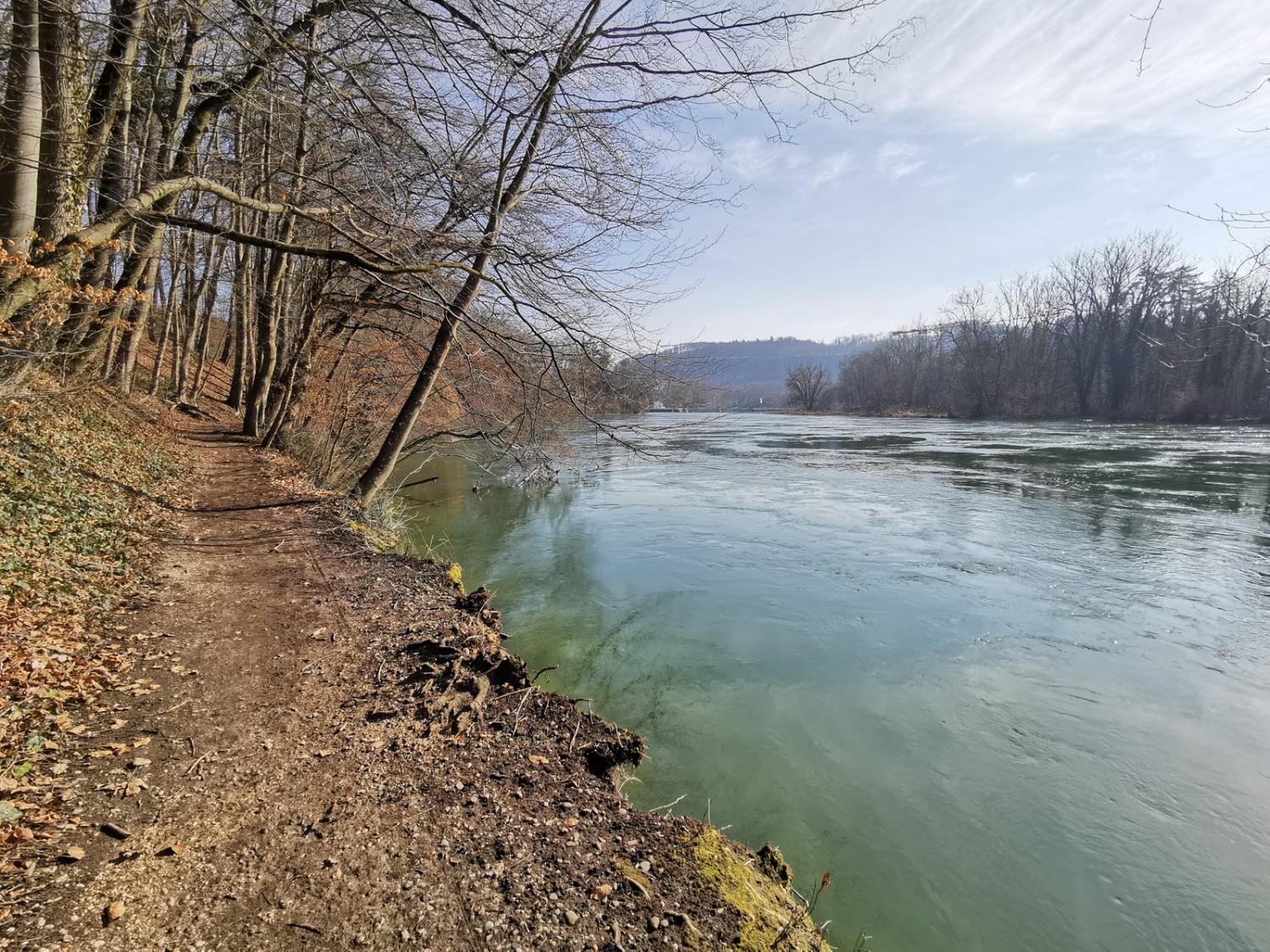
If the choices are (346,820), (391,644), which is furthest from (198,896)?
(391,644)

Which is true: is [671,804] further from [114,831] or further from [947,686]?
[947,686]

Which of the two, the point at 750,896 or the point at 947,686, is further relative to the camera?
the point at 947,686

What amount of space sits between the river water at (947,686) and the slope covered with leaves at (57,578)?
11.1 ft

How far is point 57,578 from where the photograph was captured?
4578 millimetres

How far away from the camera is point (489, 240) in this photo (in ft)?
18.4

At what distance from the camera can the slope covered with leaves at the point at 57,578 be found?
2842mm

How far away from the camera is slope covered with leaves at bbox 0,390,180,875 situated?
284cm

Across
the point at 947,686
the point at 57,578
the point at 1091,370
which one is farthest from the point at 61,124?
the point at 1091,370

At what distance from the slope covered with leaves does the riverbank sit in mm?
28

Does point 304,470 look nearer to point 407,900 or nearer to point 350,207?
point 350,207

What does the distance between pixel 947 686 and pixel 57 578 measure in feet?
25.9

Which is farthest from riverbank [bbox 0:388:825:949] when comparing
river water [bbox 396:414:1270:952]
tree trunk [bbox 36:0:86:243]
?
tree trunk [bbox 36:0:86:243]

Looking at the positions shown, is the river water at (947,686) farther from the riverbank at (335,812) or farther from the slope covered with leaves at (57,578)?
the slope covered with leaves at (57,578)

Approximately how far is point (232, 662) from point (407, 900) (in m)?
2.58
